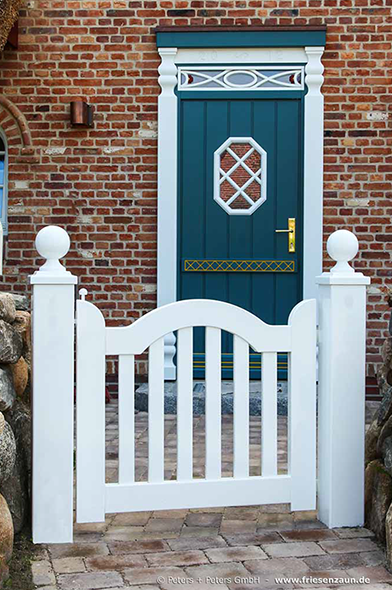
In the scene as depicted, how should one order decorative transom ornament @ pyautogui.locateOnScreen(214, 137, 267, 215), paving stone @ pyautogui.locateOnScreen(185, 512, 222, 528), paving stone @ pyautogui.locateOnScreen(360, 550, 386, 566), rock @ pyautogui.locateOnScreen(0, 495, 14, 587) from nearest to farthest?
rock @ pyautogui.locateOnScreen(0, 495, 14, 587), paving stone @ pyautogui.locateOnScreen(360, 550, 386, 566), paving stone @ pyautogui.locateOnScreen(185, 512, 222, 528), decorative transom ornament @ pyautogui.locateOnScreen(214, 137, 267, 215)

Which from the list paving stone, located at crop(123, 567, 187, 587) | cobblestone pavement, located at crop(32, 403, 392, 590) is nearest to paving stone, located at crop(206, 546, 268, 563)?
cobblestone pavement, located at crop(32, 403, 392, 590)

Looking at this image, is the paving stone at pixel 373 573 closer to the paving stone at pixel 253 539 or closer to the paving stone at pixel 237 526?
the paving stone at pixel 253 539

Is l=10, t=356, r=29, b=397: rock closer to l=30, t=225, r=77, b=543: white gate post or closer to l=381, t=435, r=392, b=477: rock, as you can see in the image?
l=30, t=225, r=77, b=543: white gate post

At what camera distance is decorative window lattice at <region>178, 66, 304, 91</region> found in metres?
6.12

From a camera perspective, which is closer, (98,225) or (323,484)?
(323,484)

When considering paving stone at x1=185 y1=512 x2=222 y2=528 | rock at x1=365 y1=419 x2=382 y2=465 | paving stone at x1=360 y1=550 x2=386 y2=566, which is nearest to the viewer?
paving stone at x1=360 y1=550 x2=386 y2=566

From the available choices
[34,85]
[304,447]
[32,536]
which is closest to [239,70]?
[34,85]

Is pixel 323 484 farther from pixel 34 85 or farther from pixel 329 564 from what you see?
pixel 34 85

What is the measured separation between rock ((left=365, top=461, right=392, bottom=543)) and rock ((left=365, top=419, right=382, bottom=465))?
0.49 feet

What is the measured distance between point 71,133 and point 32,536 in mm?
4095

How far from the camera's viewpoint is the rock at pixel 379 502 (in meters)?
2.80

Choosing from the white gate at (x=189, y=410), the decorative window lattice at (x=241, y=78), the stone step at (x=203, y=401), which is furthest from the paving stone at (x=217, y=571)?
the decorative window lattice at (x=241, y=78)

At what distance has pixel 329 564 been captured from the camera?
100 inches

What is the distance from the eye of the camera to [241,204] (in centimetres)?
619
